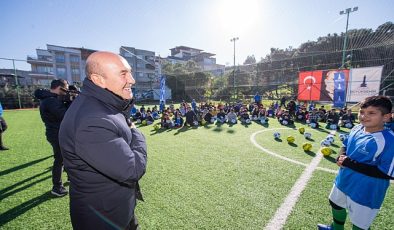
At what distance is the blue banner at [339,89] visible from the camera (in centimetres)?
1607

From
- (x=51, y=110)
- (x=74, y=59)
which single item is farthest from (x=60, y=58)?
(x=51, y=110)

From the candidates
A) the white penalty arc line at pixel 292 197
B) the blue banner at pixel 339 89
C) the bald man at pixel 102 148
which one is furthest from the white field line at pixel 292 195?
the blue banner at pixel 339 89

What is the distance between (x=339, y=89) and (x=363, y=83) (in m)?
1.56

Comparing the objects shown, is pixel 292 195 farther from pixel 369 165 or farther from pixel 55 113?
pixel 55 113

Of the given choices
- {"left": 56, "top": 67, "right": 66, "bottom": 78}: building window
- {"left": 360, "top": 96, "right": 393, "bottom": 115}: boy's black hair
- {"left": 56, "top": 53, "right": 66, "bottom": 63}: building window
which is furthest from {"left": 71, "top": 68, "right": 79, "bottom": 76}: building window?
{"left": 360, "top": 96, "right": 393, "bottom": 115}: boy's black hair

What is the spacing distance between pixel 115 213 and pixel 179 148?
5699 mm

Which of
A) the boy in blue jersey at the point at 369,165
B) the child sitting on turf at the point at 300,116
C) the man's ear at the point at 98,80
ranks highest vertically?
the man's ear at the point at 98,80

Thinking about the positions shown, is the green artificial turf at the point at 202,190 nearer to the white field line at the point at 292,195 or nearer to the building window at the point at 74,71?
the white field line at the point at 292,195

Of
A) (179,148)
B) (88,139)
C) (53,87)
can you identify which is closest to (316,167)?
(179,148)

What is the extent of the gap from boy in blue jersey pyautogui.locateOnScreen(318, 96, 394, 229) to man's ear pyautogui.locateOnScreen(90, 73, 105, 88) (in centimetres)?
276

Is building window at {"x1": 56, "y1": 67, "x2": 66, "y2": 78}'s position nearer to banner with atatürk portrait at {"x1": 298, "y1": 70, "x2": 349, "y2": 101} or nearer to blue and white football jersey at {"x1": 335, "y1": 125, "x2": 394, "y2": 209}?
banner with atatürk portrait at {"x1": 298, "y1": 70, "x2": 349, "y2": 101}

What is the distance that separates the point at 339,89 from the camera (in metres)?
16.4

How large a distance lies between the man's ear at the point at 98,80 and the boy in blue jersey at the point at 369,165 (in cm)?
276

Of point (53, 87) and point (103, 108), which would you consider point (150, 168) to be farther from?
point (103, 108)
